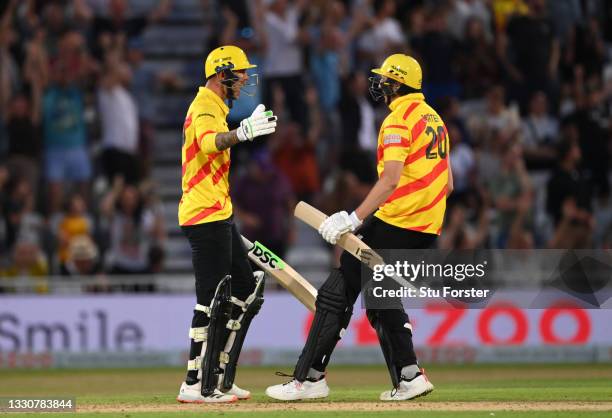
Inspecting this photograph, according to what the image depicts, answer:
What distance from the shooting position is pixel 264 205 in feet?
56.3

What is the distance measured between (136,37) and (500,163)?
214 inches

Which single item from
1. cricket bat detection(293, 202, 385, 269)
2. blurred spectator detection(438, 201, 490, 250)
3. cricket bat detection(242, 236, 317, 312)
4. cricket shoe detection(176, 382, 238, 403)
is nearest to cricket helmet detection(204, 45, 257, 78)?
cricket bat detection(242, 236, 317, 312)

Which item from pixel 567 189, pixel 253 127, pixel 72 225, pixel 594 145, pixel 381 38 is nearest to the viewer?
pixel 253 127

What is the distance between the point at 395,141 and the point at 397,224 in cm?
58

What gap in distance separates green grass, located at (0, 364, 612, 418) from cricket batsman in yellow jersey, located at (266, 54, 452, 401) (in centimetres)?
26

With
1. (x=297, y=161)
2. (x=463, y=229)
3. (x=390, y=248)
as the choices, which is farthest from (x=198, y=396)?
(x=297, y=161)

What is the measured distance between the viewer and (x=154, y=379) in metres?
14.1

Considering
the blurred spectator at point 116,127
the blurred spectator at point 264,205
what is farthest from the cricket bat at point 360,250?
the blurred spectator at point 116,127

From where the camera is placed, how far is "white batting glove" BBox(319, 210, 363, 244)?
8836 millimetres

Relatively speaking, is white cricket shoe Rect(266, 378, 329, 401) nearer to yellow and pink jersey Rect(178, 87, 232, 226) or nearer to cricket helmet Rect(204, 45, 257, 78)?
yellow and pink jersey Rect(178, 87, 232, 226)

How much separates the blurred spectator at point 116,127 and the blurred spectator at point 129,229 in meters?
0.34

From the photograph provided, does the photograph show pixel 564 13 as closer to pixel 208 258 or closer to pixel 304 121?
pixel 304 121

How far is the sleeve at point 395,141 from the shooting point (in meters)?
8.90

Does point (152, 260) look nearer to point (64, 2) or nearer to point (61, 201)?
point (61, 201)
